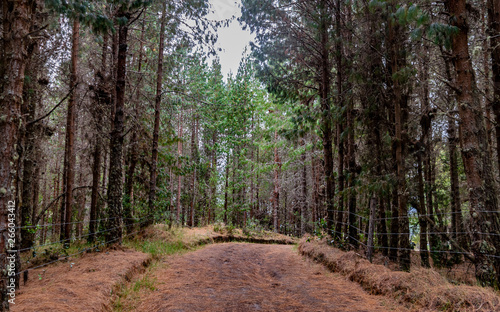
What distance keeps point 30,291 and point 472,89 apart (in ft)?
26.8

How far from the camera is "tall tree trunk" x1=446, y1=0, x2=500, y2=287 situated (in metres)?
4.68

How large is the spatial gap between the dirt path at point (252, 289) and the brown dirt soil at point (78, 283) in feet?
2.05

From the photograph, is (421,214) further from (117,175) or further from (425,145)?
(117,175)

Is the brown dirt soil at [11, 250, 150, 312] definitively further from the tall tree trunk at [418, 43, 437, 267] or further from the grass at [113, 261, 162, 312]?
the tall tree trunk at [418, 43, 437, 267]

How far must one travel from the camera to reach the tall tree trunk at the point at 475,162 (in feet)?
15.4

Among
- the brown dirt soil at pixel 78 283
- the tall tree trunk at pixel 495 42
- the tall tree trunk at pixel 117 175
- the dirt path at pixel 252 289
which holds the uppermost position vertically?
the tall tree trunk at pixel 495 42

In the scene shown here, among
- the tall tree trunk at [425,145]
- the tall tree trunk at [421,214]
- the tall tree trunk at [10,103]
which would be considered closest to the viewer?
the tall tree trunk at [10,103]

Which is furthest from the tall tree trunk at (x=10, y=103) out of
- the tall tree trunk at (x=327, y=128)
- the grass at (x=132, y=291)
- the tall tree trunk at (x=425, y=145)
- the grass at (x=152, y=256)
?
the tall tree trunk at (x=327, y=128)

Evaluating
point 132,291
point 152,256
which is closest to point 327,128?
point 152,256

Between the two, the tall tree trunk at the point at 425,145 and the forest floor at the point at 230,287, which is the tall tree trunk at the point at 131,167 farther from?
the tall tree trunk at the point at 425,145

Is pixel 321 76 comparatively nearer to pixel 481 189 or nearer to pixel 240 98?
pixel 481 189

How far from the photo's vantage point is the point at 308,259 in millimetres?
8812

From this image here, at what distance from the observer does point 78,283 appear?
4.52 meters

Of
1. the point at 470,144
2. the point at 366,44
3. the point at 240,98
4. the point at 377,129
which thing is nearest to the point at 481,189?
the point at 470,144
